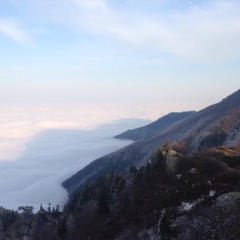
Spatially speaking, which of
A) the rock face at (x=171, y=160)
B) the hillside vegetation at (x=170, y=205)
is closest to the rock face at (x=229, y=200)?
the hillside vegetation at (x=170, y=205)

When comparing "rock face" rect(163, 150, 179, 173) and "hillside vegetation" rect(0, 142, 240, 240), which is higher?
"rock face" rect(163, 150, 179, 173)

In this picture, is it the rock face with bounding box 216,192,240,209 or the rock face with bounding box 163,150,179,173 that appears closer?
the rock face with bounding box 216,192,240,209

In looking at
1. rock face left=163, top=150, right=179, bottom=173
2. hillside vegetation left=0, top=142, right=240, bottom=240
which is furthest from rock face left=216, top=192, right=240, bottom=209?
rock face left=163, top=150, right=179, bottom=173

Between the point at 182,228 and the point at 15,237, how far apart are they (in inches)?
4060

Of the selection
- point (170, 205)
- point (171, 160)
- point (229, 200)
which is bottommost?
point (170, 205)

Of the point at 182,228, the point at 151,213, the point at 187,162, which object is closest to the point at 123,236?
the point at 151,213

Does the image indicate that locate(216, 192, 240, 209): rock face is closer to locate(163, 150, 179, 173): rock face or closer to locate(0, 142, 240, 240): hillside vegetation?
locate(0, 142, 240, 240): hillside vegetation

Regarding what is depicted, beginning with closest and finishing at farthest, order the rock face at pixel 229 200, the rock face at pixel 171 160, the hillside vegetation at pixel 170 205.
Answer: the hillside vegetation at pixel 170 205 < the rock face at pixel 229 200 < the rock face at pixel 171 160

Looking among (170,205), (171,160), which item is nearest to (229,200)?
(170,205)

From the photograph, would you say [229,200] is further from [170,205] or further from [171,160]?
[171,160]

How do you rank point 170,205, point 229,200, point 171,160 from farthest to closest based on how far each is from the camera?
point 171,160 → point 170,205 → point 229,200

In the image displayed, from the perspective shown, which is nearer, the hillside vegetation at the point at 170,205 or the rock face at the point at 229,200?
the hillside vegetation at the point at 170,205

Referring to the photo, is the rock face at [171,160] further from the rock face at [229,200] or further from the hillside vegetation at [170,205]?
the rock face at [229,200]

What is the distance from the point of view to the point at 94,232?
8575cm
